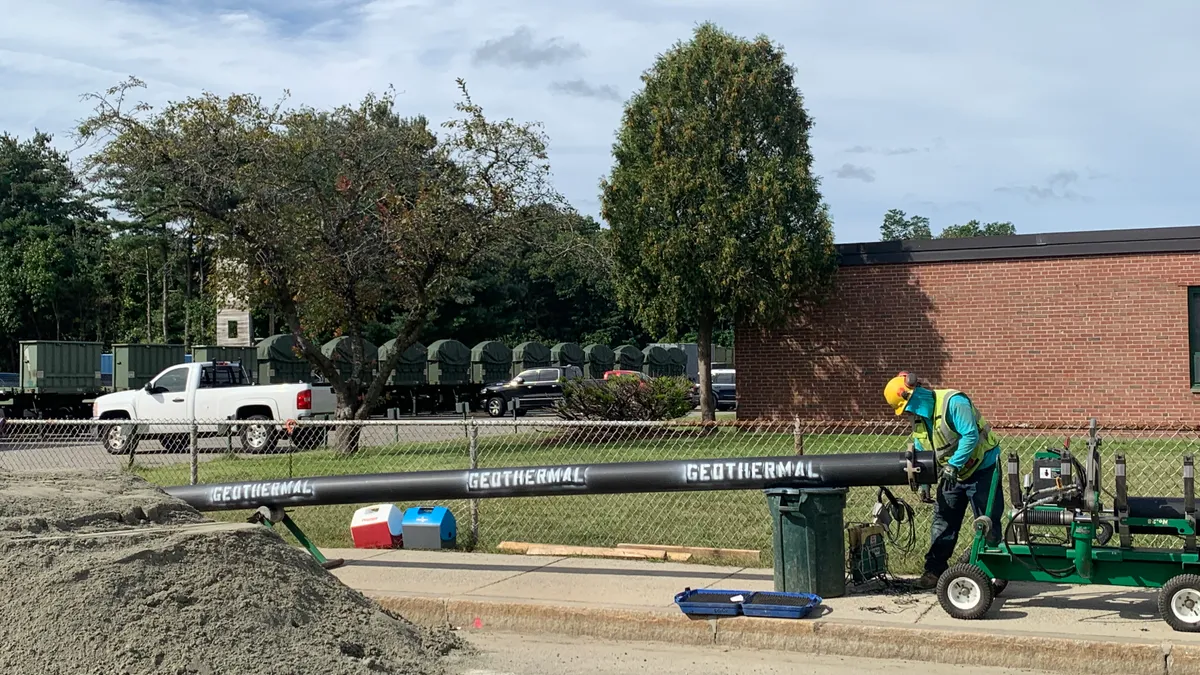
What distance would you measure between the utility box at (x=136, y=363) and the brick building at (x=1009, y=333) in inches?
735

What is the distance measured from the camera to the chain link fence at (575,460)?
11133 mm

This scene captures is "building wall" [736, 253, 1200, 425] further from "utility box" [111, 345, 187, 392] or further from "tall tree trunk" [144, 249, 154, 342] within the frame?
"tall tree trunk" [144, 249, 154, 342]

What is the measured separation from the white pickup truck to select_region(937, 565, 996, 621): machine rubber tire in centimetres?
1676

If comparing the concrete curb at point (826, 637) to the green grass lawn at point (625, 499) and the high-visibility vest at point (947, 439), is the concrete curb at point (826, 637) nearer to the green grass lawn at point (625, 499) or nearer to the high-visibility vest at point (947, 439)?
the high-visibility vest at point (947, 439)

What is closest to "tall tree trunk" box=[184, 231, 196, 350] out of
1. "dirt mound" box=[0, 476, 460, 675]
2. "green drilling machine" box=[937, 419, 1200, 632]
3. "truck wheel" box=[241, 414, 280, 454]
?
"truck wheel" box=[241, 414, 280, 454]

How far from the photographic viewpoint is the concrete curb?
21.9 ft

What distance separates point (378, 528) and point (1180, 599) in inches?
269

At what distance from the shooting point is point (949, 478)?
7891 millimetres

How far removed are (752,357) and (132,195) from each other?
40.7 feet

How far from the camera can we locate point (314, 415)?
24188mm

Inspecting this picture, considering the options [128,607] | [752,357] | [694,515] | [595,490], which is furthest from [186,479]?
[752,357]

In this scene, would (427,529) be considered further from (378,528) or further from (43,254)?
(43,254)

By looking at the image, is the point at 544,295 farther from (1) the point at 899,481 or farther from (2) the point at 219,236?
(1) the point at 899,481

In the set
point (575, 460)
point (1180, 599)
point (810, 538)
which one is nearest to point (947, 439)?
point (810, 538)
